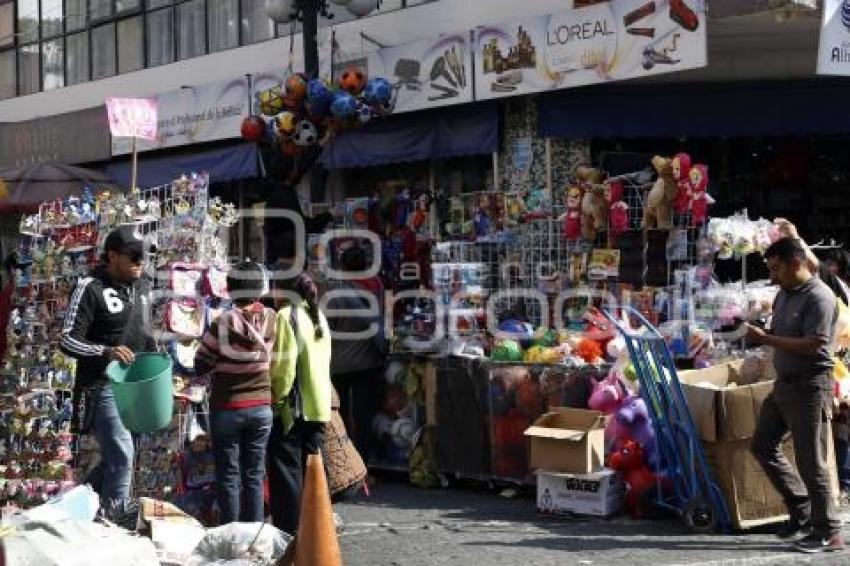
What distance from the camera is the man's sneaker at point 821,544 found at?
6.77 meters

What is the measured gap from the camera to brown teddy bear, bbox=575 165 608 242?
380 inches

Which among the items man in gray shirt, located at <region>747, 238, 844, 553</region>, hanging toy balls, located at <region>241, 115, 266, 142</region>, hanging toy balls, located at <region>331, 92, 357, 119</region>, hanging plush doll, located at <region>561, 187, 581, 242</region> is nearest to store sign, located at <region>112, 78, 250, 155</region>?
hanging toy balls, located at <region>241, 115, 266, 142</region>

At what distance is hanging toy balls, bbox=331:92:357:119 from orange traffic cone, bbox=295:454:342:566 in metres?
6.42

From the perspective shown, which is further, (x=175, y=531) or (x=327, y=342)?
(x=327, y=342)

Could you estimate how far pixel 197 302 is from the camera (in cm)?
803

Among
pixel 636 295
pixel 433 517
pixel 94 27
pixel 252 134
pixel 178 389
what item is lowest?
pixel 433 517

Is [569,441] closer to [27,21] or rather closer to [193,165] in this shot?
[193,165]

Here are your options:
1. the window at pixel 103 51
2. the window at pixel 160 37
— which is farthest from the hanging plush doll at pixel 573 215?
the window at pixel 103 51

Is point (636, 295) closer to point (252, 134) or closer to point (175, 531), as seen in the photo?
point (175, 531)

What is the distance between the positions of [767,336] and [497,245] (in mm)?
4622

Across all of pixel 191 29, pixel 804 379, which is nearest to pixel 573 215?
pixel 804 379

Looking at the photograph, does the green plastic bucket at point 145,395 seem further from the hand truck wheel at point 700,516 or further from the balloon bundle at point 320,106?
the balloon bundle at point 320,106

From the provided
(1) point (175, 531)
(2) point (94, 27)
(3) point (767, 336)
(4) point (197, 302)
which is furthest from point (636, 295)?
(2) point (94, 27)

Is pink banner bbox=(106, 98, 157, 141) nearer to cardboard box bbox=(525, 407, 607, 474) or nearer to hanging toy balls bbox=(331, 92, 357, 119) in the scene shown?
hanging toy balls bbox=(331, 92, 357, 119)
